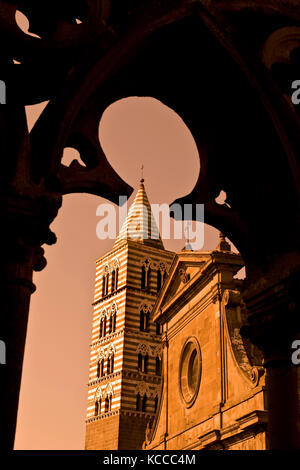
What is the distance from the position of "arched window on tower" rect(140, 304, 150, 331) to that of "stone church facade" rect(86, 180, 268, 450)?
0.23 ft

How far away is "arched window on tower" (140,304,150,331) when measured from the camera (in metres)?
39.5

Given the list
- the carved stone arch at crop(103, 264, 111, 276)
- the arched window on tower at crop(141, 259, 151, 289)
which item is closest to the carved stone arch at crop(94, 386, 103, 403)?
the arched window on tower at crop(141, 259, 151, 289)

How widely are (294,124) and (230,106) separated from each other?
447mm

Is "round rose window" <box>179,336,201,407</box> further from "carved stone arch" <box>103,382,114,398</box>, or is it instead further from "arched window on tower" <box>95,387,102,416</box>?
"arched window on tower" <box>95,387,102,416</box>

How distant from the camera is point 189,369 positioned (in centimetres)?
2252

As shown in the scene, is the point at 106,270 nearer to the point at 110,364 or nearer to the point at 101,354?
the point at 101,354

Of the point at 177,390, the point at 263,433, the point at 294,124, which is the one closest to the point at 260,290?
the point at 294,124

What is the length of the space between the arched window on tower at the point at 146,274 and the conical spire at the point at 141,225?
55.9 inches

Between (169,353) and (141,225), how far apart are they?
18.7 meters

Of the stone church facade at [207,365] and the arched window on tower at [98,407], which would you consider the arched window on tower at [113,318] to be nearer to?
the arched window on tower at [98,407]

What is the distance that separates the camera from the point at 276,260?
405 centimetres

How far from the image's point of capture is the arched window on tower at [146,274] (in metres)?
40.6

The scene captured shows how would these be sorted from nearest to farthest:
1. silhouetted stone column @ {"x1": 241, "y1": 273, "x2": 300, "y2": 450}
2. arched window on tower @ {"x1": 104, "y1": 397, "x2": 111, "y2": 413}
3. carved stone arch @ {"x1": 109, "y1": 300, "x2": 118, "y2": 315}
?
1. silhouetted stone column @ {"x1": 241, "y1": 273, "x2": 300, "y2": 450}
2. arched window on tower @ {"x1": 104, "y1": 397, "x2": 111, "y2": 413}
3. carved stone arch @ {"x1": 109, "y1": 300, "x2": 118, "y2": 315}

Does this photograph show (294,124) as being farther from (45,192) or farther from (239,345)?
(239,345)
